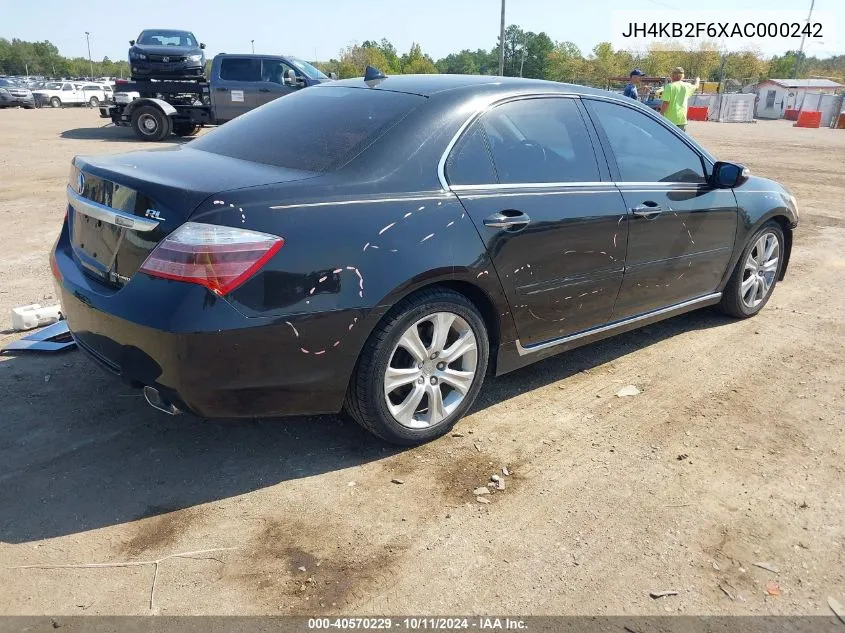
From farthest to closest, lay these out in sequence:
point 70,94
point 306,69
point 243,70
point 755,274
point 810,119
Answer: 1. point 70,94
2. point 810,119
3. point 306,69
4. point 243,70
5. point 755,274

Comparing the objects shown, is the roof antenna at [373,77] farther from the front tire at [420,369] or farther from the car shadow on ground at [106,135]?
the car shadow on ground at [106,135]

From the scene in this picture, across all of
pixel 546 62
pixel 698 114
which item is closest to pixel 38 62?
pixel 546 62

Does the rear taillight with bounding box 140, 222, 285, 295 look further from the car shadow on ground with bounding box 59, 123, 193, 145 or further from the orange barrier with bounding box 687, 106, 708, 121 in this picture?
the orange barrier with bounding box 687, 106, 708, 121

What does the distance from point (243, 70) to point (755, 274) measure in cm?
1406

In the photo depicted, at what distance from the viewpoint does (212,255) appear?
8.54 feet

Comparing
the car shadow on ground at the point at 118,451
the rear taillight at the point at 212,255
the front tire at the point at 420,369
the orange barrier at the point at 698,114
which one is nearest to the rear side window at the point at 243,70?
the car shadow on ground at the point at 118,451

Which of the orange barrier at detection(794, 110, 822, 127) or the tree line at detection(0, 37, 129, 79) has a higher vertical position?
the tree line at detection(0, 37, 129, 79)

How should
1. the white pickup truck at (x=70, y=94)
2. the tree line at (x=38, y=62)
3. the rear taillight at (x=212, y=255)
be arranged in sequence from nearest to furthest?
the rear taillight at (x=212, y=255) → the white pickup truck at (x=70, y=94) → the tree line at (x=38, y=62)

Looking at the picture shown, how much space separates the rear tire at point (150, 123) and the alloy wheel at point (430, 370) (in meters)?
15.4

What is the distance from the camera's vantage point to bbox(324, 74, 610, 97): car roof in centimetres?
358

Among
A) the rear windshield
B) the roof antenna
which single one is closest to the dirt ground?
the rear windshield

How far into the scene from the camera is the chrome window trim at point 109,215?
274cm

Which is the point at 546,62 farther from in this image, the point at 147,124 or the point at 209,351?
the point at 209,351

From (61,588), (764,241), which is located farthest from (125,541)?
(764,241)
